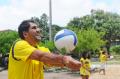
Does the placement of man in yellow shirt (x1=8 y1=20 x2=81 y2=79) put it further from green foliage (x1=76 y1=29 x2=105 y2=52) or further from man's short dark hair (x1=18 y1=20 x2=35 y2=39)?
green foliage (x1=76 y1=29 x2=105 y2=52)

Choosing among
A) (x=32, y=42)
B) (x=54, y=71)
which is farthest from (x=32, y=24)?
(x=54, y=71)

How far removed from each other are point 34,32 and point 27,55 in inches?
15.4

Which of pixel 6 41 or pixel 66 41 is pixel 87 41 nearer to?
pixel 6 41

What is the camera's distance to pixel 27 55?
4.80m

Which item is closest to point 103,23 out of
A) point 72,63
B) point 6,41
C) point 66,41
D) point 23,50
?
point 6,41

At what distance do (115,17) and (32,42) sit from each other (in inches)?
2606

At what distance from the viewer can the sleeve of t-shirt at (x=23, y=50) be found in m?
4.77

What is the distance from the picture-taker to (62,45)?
6.14m

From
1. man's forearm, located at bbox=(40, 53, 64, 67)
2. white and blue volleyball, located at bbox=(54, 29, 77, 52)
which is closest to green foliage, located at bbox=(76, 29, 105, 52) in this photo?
white and blue volleyball, located at bbox=(54, 29, 77, 52)

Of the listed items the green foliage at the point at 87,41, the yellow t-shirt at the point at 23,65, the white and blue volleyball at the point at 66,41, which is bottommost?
the yellow t-shirt at the point at 23,65

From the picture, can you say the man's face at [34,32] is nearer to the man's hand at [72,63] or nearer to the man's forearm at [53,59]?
the man's forearm at [53,59]

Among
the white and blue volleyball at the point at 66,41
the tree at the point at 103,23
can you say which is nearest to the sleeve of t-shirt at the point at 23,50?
the white and blue volleyball at the point at 66,41

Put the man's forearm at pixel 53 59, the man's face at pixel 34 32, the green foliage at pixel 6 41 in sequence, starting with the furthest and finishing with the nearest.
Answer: the green foliage at pixel 6 41, the man's face at pixel 34 32, the man's forearm at pixel 53 59

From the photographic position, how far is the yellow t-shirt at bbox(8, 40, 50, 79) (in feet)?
15.9
